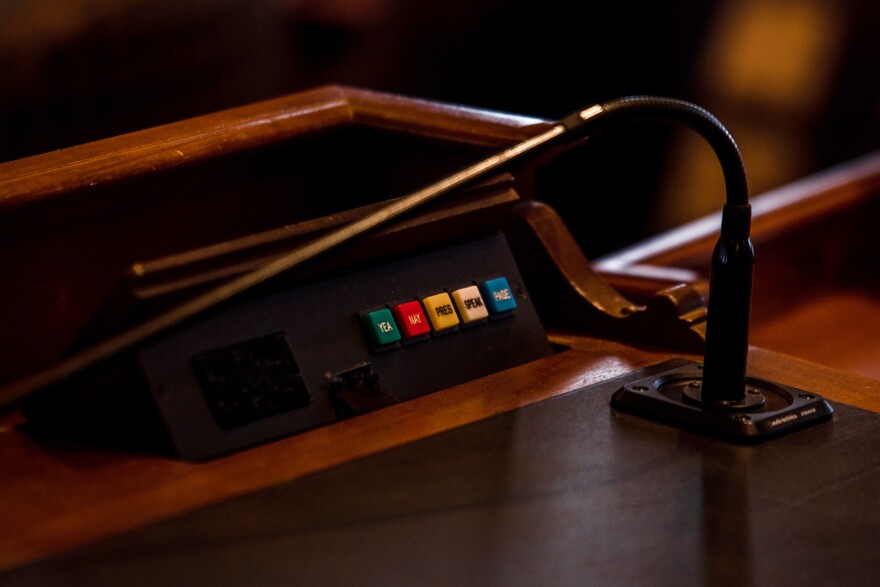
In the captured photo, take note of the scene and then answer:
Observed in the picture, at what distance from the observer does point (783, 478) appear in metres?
0.90

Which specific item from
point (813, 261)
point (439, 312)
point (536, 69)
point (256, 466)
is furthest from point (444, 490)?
point (536, 69)

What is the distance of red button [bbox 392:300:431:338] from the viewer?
1.08m

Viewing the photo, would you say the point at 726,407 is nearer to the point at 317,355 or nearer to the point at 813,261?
A: the point at 317,355

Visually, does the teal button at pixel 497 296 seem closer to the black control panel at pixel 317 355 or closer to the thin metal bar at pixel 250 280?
the black control panel at pixel 317 355

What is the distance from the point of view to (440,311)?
111 cm

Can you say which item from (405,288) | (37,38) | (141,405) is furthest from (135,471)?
(37,38)

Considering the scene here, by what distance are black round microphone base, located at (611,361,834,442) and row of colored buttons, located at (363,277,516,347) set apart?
16cm

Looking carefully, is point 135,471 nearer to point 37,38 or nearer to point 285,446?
point 285,446

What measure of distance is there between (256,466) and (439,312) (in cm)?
27

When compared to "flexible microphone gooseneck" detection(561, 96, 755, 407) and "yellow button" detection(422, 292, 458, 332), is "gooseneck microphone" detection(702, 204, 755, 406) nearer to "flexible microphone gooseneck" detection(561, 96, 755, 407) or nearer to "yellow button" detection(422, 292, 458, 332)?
"flexible microphone gooseneck" detection(561, 96, 755, 407)

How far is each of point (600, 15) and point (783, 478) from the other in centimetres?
378

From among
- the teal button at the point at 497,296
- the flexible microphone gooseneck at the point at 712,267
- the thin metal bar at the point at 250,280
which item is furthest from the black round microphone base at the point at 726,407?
the thin metal bar at the point at 250,280

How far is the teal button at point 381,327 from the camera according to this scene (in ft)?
3.48

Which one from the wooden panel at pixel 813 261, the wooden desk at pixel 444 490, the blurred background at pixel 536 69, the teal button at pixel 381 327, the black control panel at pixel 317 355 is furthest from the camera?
the blurred background at pixel 536 69
